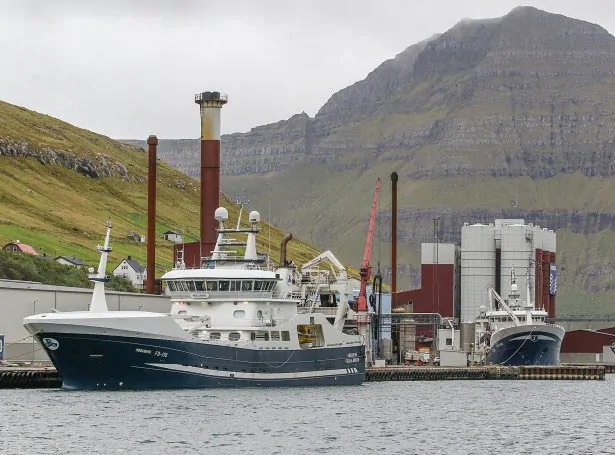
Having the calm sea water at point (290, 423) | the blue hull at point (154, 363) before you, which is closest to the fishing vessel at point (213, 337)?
the blue hull at point (154, 363)

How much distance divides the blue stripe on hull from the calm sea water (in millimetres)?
67792

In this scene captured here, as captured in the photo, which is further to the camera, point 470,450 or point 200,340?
point 200,340

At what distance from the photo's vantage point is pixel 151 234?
135 meters

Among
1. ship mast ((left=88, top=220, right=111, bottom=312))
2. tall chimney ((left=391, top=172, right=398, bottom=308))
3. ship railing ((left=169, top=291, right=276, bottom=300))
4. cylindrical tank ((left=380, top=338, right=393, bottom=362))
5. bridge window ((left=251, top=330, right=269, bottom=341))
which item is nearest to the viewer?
ship mast ((left=88, top=220, right=111, bottom=312))

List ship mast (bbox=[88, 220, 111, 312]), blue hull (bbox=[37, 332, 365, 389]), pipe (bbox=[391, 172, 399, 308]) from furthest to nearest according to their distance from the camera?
pipe (bbox=[391, 172, 399, 308]) < ship mast (bbox=[88, 220, 111, 312]) < blue hull (bbox=[37, 332, 365, 389])

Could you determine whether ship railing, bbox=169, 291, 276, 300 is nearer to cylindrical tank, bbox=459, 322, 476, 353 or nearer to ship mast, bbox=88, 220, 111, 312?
ship mast, bbox=88, 220, 111, 312

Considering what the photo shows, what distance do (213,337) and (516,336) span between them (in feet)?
275

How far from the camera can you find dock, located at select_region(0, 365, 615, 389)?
3905 inches

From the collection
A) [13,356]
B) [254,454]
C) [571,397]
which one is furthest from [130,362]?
[571,397]

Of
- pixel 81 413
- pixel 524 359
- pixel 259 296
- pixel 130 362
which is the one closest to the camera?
pixel 81 413

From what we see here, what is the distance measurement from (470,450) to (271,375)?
3252 cm

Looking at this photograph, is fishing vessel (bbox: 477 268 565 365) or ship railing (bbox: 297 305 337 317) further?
fishing vessel (bbox: 477 268 565 365)

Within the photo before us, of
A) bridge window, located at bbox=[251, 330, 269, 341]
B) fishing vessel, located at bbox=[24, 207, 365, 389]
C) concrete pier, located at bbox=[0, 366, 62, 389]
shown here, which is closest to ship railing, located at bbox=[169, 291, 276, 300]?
fishing vessel, located at bbox=[24, 207, 365, 389]

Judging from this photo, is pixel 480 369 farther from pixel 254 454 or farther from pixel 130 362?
pixel 254 454
